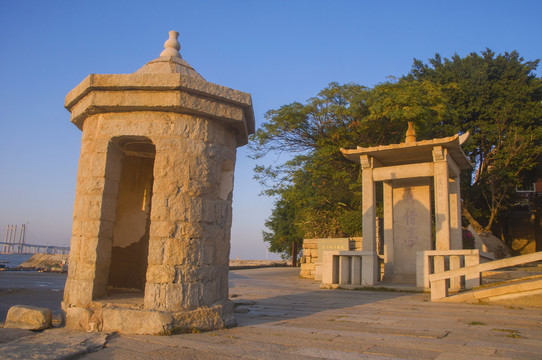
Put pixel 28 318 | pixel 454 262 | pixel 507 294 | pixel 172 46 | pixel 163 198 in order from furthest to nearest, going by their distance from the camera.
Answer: pixel 454 262 → pixel 507 294 → pixel 172 46 → pixel 163 198 → pixel 28 318

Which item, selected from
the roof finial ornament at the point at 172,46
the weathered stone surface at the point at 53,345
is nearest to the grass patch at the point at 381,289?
the roof finial ornament at the point at 172,46

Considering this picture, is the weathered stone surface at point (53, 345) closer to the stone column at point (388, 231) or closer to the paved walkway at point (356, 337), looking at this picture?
the paved walkway at point (356, 337)

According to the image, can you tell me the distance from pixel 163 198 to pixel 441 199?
28.8 feet

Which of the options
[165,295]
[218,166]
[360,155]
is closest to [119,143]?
[218,166]

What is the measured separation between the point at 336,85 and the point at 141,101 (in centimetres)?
1539

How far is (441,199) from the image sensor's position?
11141 mm

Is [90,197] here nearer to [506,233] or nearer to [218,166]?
[218,166]

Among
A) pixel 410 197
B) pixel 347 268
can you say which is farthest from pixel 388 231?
pixel 347 268

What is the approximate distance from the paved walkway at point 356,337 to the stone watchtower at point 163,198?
343 millimetres

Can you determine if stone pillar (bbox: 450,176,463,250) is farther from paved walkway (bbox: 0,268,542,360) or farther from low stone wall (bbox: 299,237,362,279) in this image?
paved walkway (bbox: 0,268,542,360)

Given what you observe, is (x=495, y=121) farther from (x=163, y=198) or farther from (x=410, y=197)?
(x=163, y=198)

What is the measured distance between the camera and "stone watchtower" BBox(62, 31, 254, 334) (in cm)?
436

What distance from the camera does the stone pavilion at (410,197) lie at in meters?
11.2

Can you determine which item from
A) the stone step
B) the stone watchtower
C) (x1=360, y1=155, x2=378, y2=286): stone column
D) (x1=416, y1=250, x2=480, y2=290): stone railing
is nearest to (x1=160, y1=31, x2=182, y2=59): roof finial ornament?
the stone watchtower
